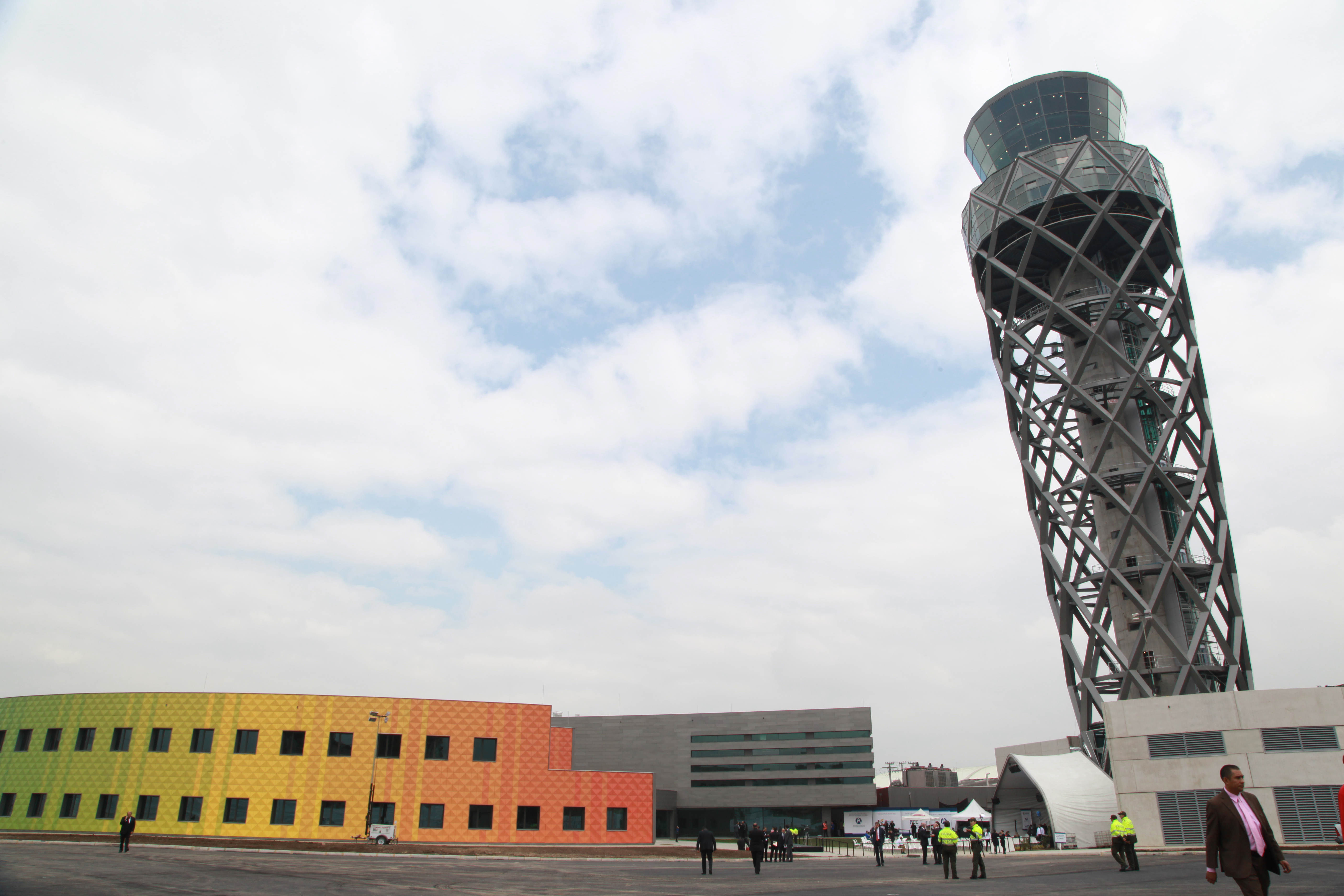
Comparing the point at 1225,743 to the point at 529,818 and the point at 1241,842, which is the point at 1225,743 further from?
the point at 529,818

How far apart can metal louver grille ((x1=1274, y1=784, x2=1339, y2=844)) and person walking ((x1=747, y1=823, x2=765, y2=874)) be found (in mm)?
24311

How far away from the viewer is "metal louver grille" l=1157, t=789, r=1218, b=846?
3594 cm

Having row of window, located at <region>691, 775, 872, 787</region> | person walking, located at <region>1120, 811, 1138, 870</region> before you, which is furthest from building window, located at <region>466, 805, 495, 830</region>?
row of window, located at <region>691, 775, 872, 787</region>

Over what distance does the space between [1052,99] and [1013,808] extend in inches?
1888

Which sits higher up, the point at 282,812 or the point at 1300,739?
the point at 1300,739

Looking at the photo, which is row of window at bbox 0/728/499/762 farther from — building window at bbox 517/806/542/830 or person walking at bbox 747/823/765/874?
person walking at bbox 747/823/765/874

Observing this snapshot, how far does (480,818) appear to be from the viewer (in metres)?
48.1

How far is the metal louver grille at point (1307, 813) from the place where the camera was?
34094mm

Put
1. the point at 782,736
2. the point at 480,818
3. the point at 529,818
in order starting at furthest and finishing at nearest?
the point at 782,736
the point at 529,818
the point at 480,818

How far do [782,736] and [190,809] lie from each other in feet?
187

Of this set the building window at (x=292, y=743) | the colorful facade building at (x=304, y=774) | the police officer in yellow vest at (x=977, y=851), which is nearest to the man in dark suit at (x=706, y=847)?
the police officer in yellow vest at (x=977, y=851)

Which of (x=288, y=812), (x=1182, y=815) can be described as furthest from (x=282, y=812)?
(x=1182, y=815)

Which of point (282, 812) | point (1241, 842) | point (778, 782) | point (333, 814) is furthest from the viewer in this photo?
point (778, 782)

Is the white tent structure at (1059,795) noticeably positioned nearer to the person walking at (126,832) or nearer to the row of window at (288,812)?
the row of window at (288,812)
